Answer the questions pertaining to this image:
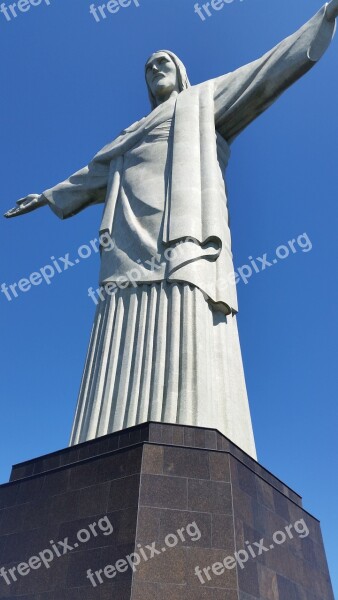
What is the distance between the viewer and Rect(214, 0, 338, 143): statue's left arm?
972cm

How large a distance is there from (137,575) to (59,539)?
134 centimetres

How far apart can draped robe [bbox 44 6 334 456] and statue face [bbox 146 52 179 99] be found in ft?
2.89

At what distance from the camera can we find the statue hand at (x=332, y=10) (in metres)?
9.49

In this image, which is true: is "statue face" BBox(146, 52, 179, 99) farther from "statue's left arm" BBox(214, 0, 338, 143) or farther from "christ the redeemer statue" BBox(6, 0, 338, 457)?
"statue's left arm" BBox(214, 0, 338, 143)

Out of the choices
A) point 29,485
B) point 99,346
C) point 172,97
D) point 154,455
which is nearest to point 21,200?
point 172,97

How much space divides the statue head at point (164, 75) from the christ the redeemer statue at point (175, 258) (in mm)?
49

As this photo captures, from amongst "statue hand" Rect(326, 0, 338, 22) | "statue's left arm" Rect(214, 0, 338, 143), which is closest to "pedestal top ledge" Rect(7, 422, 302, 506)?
"statue's left arm" Rect(214, 0, 338, 143)

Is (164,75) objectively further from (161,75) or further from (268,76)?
(268,76)

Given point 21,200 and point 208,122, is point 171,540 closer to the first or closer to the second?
point 208,122

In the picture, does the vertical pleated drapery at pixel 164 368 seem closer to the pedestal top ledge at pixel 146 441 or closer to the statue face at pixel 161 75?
the pedestal top ledge at pixel 146 441

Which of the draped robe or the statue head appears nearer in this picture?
the draped robe

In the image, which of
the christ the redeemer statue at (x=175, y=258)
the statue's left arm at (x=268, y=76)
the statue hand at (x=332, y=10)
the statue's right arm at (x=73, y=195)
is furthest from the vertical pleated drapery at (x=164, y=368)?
the statue hand at (x=332, y=10)

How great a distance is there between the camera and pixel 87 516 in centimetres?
630

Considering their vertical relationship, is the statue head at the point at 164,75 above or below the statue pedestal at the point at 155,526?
above
